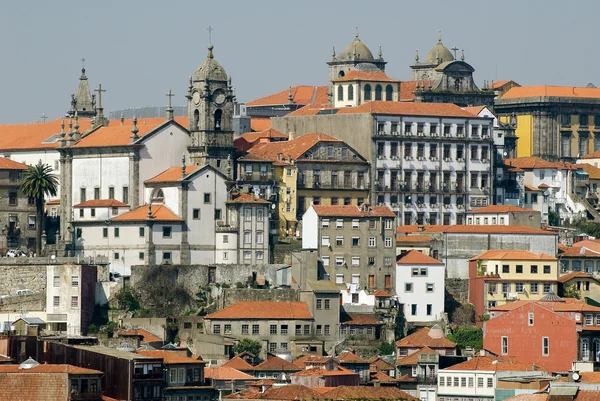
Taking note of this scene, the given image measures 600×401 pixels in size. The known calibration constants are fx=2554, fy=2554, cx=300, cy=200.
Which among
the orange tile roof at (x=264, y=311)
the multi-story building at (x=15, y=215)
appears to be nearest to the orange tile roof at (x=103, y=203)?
the multi-story building at (x=15, y=215)

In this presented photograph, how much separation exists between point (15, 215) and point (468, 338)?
3355cm

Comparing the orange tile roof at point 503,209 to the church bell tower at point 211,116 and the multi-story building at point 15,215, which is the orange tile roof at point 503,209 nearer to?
the church bell tower at point 211,116

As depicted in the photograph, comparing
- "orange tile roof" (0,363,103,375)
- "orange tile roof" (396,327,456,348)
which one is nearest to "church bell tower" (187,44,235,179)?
"orange tile roof" (396,327,456,348)

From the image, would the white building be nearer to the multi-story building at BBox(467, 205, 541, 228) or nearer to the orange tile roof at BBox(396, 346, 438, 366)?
the orange tile roof at BBox(396, 346, 438, 366)

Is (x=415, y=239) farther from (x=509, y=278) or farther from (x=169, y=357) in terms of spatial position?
(x=169, y=357)

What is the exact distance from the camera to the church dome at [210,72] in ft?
590

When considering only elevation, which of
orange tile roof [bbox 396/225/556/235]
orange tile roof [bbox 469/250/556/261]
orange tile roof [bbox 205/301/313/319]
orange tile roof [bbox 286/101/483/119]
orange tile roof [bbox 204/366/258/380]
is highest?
orange tile roof [bbox 286/101/483/119]

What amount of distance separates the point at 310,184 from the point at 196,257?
589 inches

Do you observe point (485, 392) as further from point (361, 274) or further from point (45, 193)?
point (45, 193)

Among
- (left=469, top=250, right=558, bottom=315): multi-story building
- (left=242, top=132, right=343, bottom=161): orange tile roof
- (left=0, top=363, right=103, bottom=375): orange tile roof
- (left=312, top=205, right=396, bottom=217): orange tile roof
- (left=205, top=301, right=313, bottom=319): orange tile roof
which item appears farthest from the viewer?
(left=242, top=132, right=343, bottom=161): orange tile roof

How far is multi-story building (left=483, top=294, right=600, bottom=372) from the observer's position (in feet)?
537

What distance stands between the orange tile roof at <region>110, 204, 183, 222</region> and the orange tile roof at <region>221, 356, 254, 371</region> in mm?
16070

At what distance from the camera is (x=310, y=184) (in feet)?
606

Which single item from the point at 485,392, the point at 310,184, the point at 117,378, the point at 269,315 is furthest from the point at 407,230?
the point at 117,378
